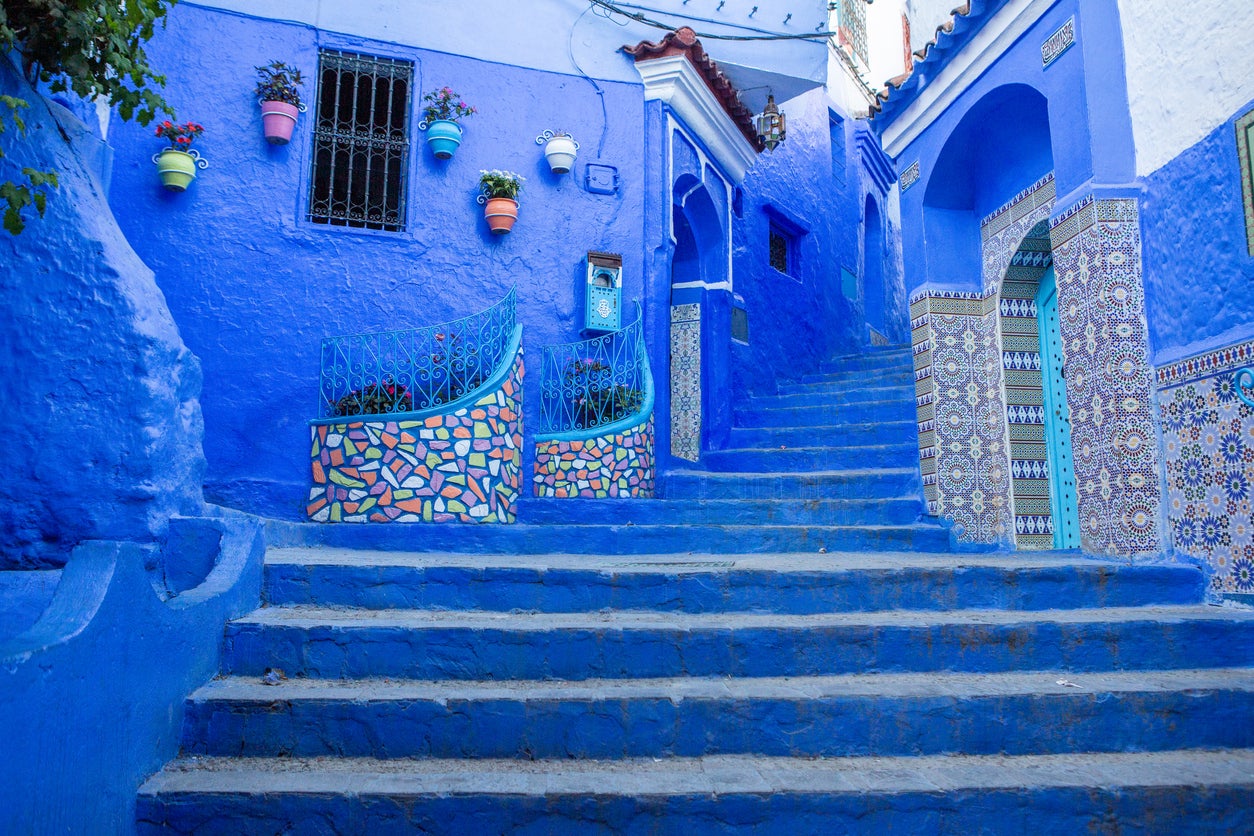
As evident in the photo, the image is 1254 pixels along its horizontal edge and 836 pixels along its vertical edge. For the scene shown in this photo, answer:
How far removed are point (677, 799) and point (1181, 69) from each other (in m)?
4.12

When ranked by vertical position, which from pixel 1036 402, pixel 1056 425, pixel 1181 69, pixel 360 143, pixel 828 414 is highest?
pixel 360 143

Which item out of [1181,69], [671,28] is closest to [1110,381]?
[1181,69]

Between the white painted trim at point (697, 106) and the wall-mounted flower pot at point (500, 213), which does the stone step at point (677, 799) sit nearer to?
the wall-mounted flower pot at point (500, 213)

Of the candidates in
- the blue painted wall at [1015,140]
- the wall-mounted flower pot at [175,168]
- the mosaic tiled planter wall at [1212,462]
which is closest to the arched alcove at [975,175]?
the blue painted wall at [1015,140]

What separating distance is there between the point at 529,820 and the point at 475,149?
20.0 feet

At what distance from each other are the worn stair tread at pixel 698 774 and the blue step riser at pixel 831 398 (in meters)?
5.21

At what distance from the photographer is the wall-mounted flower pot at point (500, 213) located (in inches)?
291

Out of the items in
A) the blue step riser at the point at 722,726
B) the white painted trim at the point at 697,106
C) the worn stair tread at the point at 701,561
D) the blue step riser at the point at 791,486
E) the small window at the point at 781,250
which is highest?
the white painted trim at the point at 697,106

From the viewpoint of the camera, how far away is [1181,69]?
4297 millimetres

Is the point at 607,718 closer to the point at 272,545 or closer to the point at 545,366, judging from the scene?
the point at 272,545

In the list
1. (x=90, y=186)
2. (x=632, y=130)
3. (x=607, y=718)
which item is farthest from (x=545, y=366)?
(x=607, y=718)

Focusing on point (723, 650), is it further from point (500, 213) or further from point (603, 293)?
point (500, 213)

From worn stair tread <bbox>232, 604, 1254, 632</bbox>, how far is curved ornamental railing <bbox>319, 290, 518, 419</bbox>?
290 centimetres

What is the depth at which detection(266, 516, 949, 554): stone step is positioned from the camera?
541 centimetres
